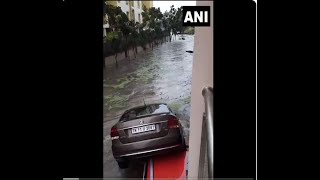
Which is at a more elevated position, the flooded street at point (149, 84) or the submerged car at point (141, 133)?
the flooded street at point (149, 84)

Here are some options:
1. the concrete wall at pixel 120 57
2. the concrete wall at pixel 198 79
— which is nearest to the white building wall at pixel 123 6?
the concrete wall at pixel 120 57

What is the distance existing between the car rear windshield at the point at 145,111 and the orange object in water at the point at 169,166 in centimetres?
23

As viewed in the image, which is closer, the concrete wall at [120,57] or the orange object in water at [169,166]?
the concrete wall at [120,57]

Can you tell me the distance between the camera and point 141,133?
64.4 inches

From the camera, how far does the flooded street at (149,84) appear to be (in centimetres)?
160

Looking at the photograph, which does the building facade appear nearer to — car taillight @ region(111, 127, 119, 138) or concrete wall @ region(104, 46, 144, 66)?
concrete wall @ region(104, 46, 144, 66)

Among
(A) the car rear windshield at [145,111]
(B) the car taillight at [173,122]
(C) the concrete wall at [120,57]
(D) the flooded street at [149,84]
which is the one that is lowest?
(B) the car taillight at [173,122]

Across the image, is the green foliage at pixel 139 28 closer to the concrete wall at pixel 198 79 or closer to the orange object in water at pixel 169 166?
the concrete wall at pixel 198 79

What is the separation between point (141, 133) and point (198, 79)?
39cm

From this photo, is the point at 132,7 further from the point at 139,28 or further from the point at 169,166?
the point at 169,166
